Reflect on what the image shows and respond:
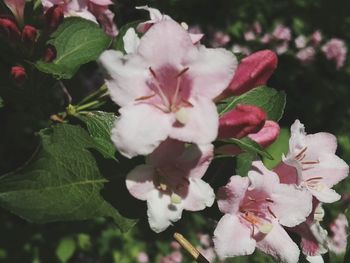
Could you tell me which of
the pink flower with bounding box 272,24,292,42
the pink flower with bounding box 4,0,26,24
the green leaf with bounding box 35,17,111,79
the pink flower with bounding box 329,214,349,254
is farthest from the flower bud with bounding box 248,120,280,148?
the pink flower with bounding box 272,24,292,42

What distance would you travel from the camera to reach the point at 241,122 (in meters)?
0.97

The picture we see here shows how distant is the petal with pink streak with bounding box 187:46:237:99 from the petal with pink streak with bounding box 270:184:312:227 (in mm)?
274

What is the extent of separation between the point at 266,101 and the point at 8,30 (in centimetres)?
61

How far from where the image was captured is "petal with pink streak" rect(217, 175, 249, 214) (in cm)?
108

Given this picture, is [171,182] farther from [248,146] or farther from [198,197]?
[248,146]

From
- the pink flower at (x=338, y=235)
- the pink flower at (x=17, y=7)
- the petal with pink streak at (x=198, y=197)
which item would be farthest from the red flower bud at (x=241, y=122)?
the pink flower at (x=338, y=235)

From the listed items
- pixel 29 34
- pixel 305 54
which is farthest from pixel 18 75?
pixel 305 54

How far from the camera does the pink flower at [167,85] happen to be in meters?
0.92

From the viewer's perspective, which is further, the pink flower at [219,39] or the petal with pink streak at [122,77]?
the pink flower at [219,39]

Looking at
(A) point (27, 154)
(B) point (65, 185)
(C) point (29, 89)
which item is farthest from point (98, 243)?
(B) point (65, 185)

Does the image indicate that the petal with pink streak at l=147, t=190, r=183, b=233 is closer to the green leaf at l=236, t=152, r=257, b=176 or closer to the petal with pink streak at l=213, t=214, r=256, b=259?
the petal with pink streak at l=213, t=214, r=256, b=259

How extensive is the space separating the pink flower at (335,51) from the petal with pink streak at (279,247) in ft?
11.6

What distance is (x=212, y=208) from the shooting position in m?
1.19

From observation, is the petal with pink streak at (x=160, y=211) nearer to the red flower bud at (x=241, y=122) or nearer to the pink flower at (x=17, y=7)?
the red flower bud at (x=241, y=122)
